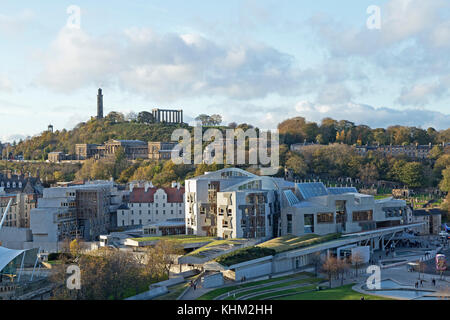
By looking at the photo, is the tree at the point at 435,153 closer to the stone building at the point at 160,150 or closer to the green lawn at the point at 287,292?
the stone building at the point at 160,150

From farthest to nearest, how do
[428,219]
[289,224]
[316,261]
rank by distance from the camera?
1. [428,219]
2. [289,224]
3. [316,261]

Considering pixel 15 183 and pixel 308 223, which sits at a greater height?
pixel 15 183

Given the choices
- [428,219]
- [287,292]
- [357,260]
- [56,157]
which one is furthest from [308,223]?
[56,157]

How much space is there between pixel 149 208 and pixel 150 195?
167 centimetres

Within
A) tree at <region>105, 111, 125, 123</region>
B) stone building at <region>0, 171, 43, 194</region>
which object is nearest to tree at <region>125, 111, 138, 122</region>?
tree at <region>105, 111, 125, 123</region>

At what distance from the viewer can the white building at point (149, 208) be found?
230ft

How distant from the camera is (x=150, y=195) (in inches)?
2783

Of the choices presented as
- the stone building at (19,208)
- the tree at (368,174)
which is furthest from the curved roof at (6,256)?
the tree at (368,174)

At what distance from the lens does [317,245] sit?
158ft

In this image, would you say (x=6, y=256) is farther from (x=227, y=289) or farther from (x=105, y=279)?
(x=227, y=289)

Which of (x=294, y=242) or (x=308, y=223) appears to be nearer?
(x=294, y=242)

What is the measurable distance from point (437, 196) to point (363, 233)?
43.5m

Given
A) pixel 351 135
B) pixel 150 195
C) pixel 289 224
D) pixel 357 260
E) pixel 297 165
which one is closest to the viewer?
pixel 357 260
